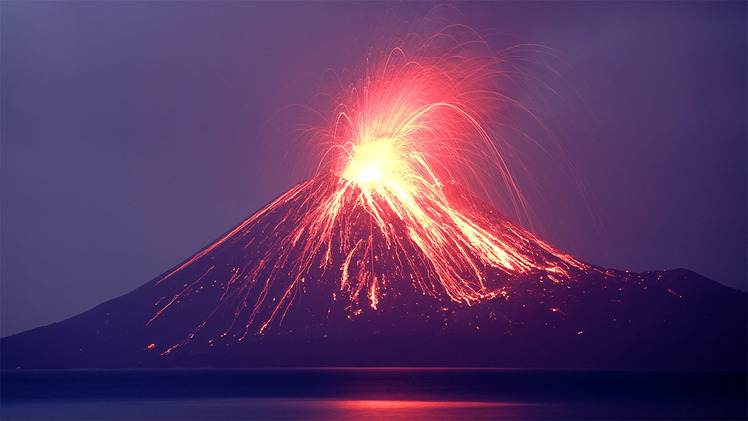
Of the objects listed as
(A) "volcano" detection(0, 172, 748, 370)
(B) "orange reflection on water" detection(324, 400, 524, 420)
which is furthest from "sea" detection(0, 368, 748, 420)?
(A) "volcano" detection(0, 172, 748, 370)

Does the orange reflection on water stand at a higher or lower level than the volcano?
lower

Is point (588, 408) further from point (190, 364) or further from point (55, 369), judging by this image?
point (55, 369)

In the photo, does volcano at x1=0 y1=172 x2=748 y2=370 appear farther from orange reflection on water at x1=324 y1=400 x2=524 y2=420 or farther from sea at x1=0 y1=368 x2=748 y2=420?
orange reflection on water at x1=324 y1=400 x2=524 y2=420

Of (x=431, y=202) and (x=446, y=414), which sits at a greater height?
(x=431, y=202)

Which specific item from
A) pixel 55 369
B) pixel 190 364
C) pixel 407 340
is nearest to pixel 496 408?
pixel 407 340

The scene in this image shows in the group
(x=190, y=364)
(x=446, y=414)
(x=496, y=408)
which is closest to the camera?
(x=446, y=414)

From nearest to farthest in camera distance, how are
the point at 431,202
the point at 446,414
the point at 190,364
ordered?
the point at 446,414, the point at 190,364, the point at 431,202

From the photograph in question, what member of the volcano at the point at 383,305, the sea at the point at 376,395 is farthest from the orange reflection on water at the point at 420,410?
the volcano at the point at 383,305
